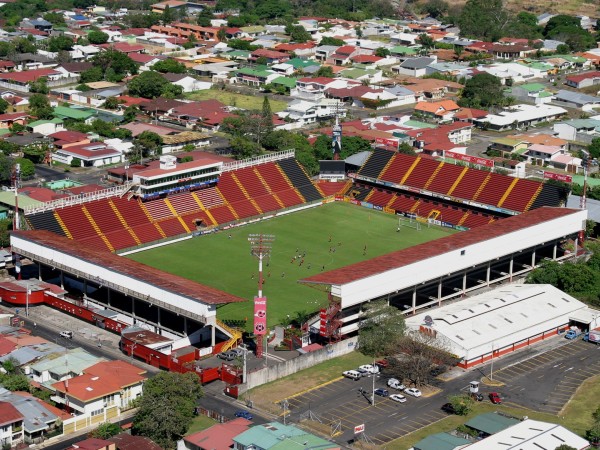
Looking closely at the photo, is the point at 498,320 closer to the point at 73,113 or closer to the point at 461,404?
the point at 461,404

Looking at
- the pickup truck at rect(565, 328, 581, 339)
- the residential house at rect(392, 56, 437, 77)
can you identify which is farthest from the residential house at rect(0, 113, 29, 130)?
the pickup truck at rect(565, 328, 581, 339)

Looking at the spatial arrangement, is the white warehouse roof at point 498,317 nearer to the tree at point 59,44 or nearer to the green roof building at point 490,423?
the green roof building at point 490,423

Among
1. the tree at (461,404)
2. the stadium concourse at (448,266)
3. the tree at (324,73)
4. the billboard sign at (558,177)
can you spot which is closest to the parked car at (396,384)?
the tree at (461,404)

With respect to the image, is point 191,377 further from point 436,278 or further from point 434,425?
point 436,278

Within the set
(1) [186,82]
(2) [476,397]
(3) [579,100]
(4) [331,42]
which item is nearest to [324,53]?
(4) [331,42]

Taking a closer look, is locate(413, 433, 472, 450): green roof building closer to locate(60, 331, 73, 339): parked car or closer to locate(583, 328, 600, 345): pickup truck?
locate(583, 328, 600, 345): pickup truck

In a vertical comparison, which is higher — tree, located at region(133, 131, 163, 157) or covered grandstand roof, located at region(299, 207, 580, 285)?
covered grandstand roof, located at region(299, 207, 580, 285)
